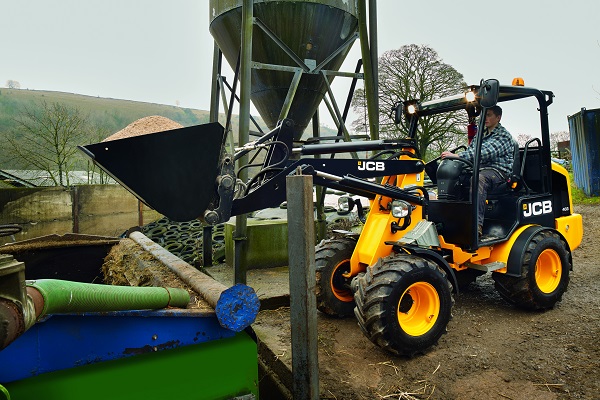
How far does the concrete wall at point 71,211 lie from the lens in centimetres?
952

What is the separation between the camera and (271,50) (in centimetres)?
553

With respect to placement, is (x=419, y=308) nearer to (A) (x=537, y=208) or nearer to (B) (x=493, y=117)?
(A) (x=537, y=208)

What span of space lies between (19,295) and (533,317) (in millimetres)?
4080

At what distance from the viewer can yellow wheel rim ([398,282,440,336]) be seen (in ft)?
10.3

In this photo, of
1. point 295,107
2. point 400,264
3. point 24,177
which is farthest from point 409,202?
point 24,177

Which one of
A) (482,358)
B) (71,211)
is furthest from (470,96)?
(71,211)

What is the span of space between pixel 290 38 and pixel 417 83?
12.2 m

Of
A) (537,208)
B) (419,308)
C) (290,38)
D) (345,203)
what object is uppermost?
(290,38)

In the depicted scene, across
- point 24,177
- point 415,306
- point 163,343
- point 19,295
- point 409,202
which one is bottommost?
point 415,306

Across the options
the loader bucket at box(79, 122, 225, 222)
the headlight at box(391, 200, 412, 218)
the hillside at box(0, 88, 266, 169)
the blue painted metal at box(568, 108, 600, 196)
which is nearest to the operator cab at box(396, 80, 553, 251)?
the headlight at box(391, 200, 412, 218)

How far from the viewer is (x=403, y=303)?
326 centimetres

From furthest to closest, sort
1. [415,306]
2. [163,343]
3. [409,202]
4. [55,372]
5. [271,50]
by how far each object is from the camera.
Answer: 1. [271,50]
2. [409,202]
3. [415,306]
4. [163,343]
5. [55,372]

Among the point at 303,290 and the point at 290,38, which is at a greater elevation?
the point at 290,38

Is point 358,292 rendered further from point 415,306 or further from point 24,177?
point 24,177
